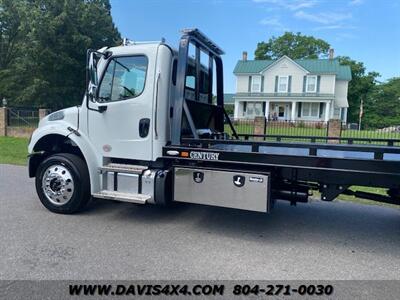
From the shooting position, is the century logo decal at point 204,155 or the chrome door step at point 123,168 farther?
the chrome door step at point 123,168

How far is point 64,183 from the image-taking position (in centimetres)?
544

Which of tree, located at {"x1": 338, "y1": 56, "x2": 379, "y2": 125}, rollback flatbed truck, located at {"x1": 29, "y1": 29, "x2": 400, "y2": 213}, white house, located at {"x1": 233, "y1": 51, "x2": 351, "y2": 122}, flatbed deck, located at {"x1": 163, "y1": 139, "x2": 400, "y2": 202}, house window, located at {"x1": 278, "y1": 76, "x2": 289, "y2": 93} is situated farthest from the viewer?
tree, located at {"x1": 338, "y1": 56, "x2": 379, "y2": 125}

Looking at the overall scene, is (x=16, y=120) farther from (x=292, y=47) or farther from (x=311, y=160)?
A: (x=292, y=47)

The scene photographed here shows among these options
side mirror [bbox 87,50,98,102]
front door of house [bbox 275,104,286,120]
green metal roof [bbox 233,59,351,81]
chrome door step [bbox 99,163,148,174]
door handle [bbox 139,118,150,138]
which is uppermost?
green metal roof [bbox 233,59,351,81]

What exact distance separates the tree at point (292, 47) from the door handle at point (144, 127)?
2295 inches

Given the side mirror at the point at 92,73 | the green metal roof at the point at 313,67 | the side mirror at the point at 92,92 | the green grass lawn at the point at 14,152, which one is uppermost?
the green metal roof at the point at 313,67

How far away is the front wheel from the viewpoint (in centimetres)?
535

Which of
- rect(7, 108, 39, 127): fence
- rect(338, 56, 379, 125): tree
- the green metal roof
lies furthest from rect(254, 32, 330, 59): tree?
rect(7, 108, 39, 127): fence

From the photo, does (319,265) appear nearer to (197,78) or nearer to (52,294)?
(52,294)

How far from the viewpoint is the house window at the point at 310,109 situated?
39.7 m

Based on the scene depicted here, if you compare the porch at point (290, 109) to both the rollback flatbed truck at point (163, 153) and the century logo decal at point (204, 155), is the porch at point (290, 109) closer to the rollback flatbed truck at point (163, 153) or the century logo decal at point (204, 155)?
the rollback flatbed truck at point (163, 153)

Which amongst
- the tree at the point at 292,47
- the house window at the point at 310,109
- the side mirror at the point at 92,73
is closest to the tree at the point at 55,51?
the house window at the point at 310,109

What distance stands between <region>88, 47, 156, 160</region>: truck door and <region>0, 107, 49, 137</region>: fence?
14.7 meters

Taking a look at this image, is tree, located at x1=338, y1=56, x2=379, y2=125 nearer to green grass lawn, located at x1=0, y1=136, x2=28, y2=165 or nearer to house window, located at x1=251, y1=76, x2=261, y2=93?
house window, located at x1=251, y1=76, x2=261, y2=93
